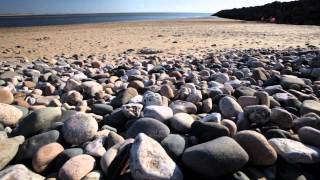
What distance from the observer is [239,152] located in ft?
7.04

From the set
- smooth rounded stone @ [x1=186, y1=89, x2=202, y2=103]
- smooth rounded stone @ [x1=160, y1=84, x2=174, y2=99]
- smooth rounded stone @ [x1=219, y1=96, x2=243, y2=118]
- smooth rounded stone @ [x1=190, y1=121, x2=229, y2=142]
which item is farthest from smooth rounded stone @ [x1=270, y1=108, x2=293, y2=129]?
smooth rounded stone @ [x1=160, y1=84, x2=174, y2=99]

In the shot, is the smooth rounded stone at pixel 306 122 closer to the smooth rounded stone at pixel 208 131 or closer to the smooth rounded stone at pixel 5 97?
the smooth rounded stone at pixel 208 131

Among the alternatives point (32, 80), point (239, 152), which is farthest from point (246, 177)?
point (32, 80)

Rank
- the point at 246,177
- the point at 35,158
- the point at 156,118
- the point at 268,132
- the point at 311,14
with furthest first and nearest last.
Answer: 1. the point at 311,14
2. the point at 156,118
3. the point at 268,132
4. the point at 35,158
5. the point at 246,177

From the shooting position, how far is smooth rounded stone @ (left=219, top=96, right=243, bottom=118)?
9.86 feet

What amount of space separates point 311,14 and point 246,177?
22.1 meters

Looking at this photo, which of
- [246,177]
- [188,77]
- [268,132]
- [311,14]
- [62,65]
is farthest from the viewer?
[311,14]

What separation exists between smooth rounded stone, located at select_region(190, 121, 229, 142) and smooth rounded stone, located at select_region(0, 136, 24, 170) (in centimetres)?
133

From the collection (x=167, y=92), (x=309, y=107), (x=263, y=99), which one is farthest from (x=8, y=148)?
(x=309, y=107)

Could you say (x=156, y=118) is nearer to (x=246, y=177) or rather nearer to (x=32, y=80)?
(x=246, y=177)

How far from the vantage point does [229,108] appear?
3.04 m

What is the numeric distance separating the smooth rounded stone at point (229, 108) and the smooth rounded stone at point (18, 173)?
5.60ft

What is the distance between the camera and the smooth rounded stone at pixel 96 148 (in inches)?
90.6

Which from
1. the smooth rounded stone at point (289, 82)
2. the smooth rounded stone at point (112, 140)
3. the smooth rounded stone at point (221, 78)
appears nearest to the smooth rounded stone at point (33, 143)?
the smooth rounded stone at point (112, 140)
